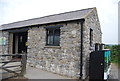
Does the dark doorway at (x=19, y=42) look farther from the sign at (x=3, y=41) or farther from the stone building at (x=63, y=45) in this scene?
the stone building at (x=63, y=45)

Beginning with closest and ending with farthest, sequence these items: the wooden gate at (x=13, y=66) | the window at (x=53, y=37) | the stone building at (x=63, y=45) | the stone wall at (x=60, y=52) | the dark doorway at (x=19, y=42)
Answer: the wooden gate at (x=13, y=66) < the stone building at (x=63, y=45) < the stone wall at (x=60, y=52) < the window at (x=53, y=37) < the dark doorway at (x=19, y=42)

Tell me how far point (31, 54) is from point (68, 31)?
3.84 meters

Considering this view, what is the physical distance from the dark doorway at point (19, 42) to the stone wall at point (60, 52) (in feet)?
12.6

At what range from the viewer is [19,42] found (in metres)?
12.0

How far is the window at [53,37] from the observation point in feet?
23.8

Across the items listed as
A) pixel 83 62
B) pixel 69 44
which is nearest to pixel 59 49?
pixel 69 44

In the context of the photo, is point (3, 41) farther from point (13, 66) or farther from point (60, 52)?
point (60, 52)

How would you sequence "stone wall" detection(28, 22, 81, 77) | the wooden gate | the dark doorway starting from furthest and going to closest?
→ the dark doorway
"stone wall" detection(28, 22, 81, 77)
the wooden gate

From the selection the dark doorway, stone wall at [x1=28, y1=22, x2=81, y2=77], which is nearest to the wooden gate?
stone wall at [x1=28, y1=22, x2=81, y2=77]

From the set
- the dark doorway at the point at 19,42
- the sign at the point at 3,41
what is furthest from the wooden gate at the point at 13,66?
the dark doorway at the point at 19,42

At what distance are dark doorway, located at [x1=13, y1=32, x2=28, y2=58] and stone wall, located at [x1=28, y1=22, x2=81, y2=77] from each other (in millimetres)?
3848

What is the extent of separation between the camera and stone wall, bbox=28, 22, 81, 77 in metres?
6.20

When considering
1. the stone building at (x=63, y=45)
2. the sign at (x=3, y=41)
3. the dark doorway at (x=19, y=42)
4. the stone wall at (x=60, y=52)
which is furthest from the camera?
the dark doorway at (x=19, y=42)

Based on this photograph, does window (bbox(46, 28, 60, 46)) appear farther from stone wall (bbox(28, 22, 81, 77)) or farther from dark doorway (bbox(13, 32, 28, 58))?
dark doorway (bbox(13, 32, 28, 58))
